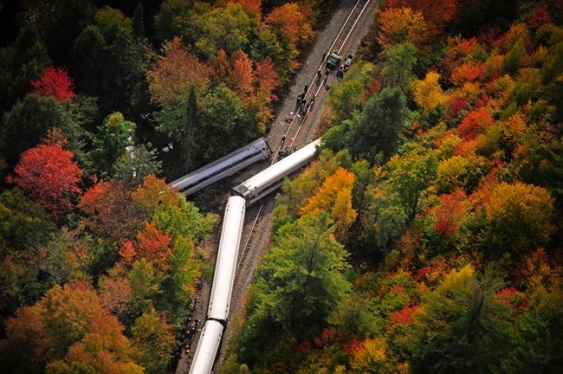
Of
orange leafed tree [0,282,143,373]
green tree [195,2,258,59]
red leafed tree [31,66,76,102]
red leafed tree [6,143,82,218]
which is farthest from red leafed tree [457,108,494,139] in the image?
red leafed tree [31,66,76,102]

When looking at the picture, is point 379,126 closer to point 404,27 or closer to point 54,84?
point 404,27

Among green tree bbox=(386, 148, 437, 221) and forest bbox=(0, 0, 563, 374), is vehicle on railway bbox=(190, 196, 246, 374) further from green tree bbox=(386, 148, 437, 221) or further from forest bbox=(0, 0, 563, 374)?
green tree bbox=(386, 148, 437, 221)

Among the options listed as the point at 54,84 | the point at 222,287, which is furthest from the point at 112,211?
the point at 54,84

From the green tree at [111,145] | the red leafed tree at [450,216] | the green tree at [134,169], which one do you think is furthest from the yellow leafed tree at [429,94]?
the green tree at [111,145]

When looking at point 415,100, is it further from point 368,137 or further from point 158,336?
point 158,336

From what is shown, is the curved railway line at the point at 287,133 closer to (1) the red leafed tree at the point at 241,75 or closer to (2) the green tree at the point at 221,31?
(1) the red leafed tree at the point at 241,75

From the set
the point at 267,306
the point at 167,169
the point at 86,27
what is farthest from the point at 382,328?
the point at 86,27

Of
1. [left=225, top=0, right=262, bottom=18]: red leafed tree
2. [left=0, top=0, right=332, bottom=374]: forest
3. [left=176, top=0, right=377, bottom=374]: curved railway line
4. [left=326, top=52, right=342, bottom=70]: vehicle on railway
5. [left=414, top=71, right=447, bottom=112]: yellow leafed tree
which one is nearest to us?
[left=0, top=0, right=332, bottom=374]: forest
